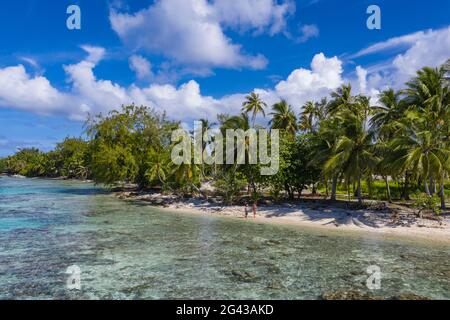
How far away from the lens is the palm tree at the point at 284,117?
48.2 m

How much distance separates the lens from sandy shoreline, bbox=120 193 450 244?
846 inches

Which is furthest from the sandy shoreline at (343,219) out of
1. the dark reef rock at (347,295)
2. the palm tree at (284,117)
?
the palm tree at (284,117)

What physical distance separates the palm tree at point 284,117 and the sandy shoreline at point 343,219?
1963 cm

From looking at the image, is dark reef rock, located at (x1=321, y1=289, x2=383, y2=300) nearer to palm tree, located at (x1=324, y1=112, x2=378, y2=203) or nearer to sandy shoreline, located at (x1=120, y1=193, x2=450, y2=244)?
sandy shoreline, located at (x1=120, y1=193, x2=450, y2=244)

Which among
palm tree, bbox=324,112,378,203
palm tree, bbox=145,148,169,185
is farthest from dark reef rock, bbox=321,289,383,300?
palm tree, bbox=145,148,169,185

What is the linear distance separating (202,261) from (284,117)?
1398 inches

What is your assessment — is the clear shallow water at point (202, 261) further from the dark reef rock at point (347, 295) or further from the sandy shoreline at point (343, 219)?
the sandy shoreline at point (343, 219)

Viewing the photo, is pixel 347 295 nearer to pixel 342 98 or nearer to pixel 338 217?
pixel 338 217

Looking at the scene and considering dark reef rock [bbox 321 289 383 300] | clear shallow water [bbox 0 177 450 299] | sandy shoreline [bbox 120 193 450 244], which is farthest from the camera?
sandy shoreline [bbox 120 193 450 244]

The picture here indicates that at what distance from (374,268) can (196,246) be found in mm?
9112

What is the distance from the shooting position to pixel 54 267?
14.5 metres

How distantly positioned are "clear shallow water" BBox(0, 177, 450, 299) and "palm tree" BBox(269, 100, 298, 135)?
25.9 meters

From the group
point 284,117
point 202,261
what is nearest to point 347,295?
point 202,261

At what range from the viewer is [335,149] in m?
25.8
